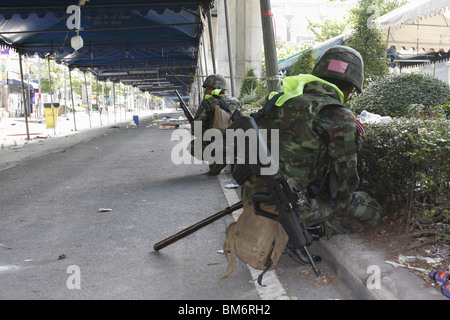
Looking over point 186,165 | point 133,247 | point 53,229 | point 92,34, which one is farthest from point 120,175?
point 92,34

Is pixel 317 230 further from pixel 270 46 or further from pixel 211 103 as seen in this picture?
pixel 211 103

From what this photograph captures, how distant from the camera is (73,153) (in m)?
11.9

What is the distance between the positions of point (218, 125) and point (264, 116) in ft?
11.7

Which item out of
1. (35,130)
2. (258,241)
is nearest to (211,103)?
(258,241)

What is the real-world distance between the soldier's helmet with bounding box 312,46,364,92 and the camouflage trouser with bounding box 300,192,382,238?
861 mm

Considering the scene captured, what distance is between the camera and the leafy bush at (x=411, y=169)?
302 centimetres

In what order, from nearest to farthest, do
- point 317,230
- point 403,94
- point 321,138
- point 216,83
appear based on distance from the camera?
point 321,138
point 317,230
point 403,94
point 216,83

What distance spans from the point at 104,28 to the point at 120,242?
10.8m

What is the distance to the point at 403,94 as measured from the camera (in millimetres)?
6352

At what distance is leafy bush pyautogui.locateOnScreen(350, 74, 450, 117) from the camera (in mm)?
6316

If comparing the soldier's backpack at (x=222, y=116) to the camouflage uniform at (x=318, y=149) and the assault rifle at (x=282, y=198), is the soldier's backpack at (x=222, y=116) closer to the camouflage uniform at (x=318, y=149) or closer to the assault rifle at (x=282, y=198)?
the camouflage uniform at (x=318, y=149)

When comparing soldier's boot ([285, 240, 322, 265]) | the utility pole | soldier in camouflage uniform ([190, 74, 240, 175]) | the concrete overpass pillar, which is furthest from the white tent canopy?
the concrete overpass pillar

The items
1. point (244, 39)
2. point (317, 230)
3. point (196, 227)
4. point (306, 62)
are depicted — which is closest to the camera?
point (317, 230)

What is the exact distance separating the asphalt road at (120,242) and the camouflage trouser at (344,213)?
0.35 metres
